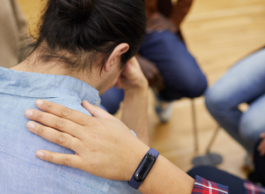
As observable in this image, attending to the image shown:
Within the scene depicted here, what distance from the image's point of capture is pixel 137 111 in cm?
90

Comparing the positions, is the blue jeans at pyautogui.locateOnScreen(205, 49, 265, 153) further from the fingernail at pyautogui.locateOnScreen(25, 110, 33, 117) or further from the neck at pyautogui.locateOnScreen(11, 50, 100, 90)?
the fingernail at pyautogui.locateOnScreen(25, 110, 33, 117)

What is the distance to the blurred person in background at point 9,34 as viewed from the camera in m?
0.93

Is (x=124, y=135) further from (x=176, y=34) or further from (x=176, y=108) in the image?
(x=176, y=108)

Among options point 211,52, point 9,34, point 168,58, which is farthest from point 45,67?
point 211,52

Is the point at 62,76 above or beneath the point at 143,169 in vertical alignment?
above

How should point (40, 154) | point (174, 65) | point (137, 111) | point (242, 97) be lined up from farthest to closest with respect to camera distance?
point (174, 65), point (242, 97), point (137, 111), point (40, 154)

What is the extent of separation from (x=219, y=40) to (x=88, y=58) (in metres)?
1.78

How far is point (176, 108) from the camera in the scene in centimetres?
164

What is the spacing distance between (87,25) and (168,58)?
753 mm

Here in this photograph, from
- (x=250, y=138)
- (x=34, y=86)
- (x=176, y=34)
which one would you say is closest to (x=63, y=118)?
(x=34, y=86)

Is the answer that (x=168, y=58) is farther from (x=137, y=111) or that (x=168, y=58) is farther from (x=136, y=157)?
(x=136, y=157)

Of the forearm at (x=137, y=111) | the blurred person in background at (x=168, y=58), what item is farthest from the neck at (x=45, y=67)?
the blurred person in background at (x=168, y=58)

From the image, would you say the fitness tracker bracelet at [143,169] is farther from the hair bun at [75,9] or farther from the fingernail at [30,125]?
the hair bun at [75,9]

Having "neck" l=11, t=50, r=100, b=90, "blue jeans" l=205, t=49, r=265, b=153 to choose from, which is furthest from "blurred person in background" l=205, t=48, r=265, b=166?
"neck" l=11, t=50, r=100, b=90
